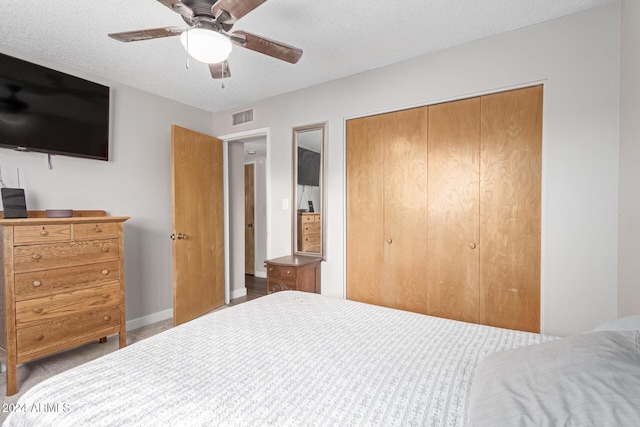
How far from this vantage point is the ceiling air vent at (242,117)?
3555 millimetres

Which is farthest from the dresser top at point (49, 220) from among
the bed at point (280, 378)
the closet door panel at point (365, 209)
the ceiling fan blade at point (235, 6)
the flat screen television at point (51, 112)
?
the closet door panel at point (365, 209)

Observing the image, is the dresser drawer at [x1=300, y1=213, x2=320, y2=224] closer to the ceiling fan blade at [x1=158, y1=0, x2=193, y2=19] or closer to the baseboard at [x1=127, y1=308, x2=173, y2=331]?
the baseboard at [x1=127, y1=308, x2=173, y2=331]

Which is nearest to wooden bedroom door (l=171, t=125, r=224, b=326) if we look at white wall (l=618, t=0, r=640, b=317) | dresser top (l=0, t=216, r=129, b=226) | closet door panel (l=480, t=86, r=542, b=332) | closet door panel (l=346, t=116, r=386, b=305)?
dresser top (l=0, t=216, r=129, b=226)

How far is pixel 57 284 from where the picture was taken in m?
2.14

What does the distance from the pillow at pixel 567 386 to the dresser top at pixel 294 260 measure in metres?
2.07

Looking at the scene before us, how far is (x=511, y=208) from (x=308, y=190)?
180cm

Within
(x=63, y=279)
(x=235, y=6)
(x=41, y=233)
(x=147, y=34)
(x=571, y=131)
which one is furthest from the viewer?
(x=63, y=279)

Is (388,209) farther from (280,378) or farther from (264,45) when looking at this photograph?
(280,378)

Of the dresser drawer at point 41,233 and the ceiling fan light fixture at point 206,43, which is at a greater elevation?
the ceiling fan light fixture at point 206,43

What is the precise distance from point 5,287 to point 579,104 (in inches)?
153

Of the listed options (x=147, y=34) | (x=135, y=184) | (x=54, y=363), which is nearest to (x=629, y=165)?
(x=147, y=34)

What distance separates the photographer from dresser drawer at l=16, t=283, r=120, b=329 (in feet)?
6.54

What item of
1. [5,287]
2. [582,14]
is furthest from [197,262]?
[582,14]

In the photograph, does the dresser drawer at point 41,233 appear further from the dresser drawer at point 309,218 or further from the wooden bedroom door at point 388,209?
the wooden bedroom door at point 388,209
